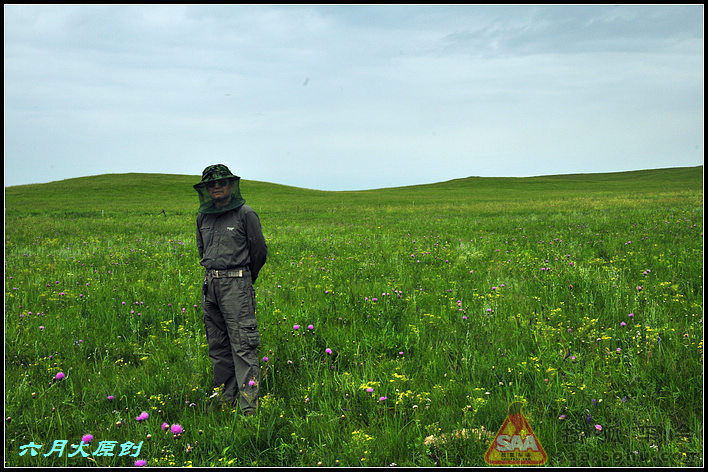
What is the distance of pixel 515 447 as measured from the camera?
2.94 m

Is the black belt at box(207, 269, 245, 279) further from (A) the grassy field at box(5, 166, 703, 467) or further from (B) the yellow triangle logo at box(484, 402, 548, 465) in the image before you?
(B) the yellow triangle logo at box(484, 402, 548, 465)

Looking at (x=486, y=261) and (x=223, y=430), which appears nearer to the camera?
(x=223, y=430)

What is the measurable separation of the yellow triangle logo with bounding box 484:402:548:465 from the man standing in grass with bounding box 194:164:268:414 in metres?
2.18

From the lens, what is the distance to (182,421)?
347cm

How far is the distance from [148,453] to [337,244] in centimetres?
1014

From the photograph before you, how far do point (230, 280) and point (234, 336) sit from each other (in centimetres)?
56

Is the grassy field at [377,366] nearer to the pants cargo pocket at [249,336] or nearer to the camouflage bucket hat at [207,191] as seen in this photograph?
the pants cargo pocket at [249,336]

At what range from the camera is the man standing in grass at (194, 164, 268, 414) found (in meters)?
4.00

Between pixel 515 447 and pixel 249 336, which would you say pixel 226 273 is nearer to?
pixel 249 336

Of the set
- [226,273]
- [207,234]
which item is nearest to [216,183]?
[207,234]

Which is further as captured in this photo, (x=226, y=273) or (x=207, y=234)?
(x=207, y=234)

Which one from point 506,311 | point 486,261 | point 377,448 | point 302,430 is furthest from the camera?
point 486,261

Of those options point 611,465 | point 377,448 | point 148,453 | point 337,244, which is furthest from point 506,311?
point 337,244

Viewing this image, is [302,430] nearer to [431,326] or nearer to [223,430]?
[223,430]
